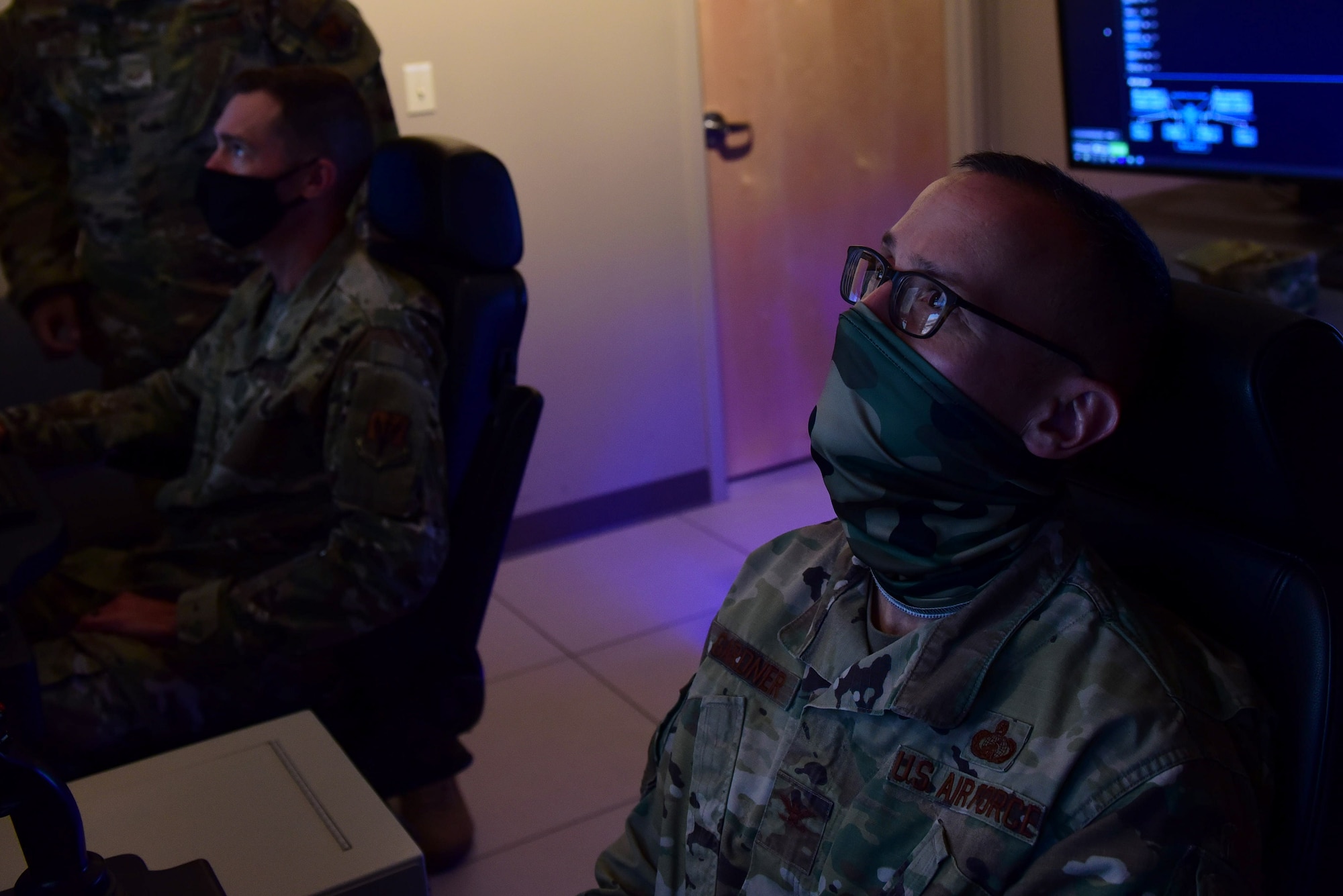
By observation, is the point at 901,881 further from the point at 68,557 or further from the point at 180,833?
the point at 68,557

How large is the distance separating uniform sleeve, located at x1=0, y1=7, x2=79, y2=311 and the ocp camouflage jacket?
615 millimetres

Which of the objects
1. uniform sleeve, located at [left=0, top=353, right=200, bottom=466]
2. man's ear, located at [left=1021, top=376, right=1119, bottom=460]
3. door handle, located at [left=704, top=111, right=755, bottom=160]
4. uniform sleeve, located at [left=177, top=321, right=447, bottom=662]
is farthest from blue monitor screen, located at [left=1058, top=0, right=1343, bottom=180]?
uniform sleeve, located at [left=0, top=353, right=200, bottom=466]

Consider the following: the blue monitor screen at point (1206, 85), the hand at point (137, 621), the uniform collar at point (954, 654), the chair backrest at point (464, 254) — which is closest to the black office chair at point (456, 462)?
the chair backrest at point (464, 254)

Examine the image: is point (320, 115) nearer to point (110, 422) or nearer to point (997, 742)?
point (110, 422)

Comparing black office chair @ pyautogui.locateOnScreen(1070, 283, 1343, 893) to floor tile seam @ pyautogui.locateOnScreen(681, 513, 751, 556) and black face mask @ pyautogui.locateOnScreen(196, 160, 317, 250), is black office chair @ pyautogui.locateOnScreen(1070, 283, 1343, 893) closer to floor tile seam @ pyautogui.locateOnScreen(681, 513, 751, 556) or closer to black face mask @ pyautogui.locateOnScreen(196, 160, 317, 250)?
black face mask @ pyautogui.locateOnScreen(196, 160, 317, 250)

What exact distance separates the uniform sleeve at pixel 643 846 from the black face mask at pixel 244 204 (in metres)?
1.06

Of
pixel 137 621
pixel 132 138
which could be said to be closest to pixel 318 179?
pixel 137 621

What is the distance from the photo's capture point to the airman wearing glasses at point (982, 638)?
2.69 feet

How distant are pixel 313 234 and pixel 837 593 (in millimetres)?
1121

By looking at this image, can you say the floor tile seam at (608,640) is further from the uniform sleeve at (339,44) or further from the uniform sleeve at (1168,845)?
the uniform sleeve at (1168,845)

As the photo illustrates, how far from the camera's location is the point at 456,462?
1718 mm

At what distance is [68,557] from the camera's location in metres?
1.91

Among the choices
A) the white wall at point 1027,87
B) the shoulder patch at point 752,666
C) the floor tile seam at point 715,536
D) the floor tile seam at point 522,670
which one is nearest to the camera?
the shoulder patch at point 752,666

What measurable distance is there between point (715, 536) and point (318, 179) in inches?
65.9
